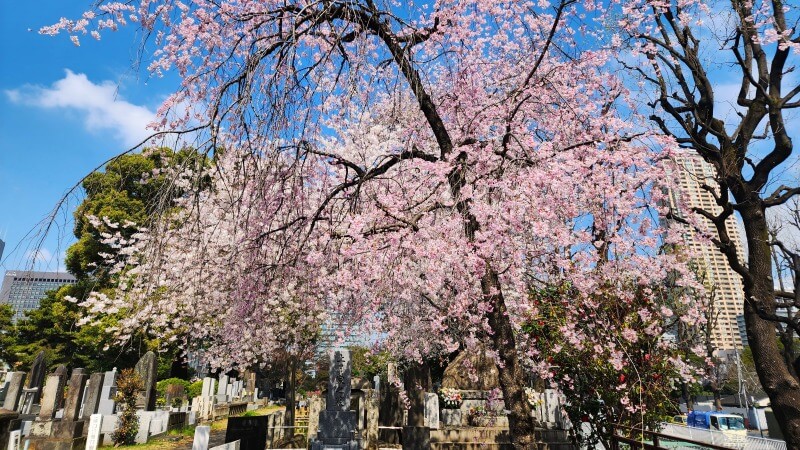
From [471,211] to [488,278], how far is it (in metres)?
1.05

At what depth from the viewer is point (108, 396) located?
46.8 feet

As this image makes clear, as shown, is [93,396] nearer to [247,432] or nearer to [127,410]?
[127,410]

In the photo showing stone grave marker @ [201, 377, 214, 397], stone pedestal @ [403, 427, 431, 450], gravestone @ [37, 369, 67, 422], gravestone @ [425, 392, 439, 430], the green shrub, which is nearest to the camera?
stone pedestal @ [403, 427, 431, 450]

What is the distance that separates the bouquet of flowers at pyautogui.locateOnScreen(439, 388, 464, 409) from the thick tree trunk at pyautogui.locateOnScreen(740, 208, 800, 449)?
8053 millimetres

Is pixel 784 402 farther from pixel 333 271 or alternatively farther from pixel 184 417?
pixel 184 417

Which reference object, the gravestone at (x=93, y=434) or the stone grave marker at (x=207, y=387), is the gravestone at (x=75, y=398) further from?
the stone grave marker at (x=207, y=387)

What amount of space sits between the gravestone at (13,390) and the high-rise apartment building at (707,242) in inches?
687

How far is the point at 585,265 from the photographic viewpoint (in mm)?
7863

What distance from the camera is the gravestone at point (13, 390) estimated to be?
12820 millimetres

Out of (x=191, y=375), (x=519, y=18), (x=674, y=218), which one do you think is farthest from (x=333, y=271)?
(x=191, y=375)

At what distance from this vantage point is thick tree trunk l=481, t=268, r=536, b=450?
6.16 m

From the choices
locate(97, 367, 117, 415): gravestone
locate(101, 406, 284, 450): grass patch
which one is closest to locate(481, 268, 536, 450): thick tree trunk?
locate(101, 406, 284, 450): grass patch

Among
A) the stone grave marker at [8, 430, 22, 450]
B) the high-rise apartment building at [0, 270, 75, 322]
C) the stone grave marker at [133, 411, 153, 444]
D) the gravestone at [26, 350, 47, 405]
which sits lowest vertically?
the stone grave marker at [133, 411, 153, 444]

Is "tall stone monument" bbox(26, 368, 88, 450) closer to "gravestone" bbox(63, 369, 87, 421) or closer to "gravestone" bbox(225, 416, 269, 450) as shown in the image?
"gravestone" bbox(63, 369, 87, 421)
